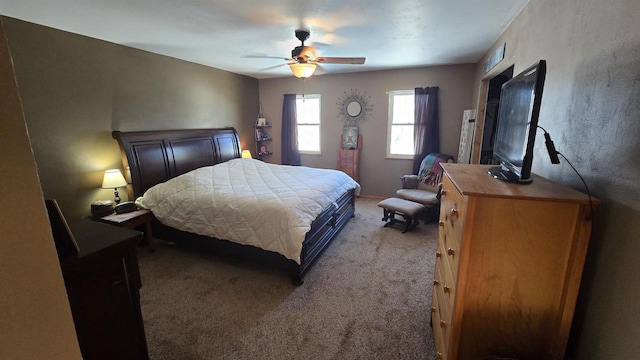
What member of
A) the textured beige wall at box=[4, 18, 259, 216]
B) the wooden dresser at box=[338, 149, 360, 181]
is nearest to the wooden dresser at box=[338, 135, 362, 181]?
the wooden dresser at box=[338, 149, 360, 181]

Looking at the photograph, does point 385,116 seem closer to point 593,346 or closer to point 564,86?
point 564,86

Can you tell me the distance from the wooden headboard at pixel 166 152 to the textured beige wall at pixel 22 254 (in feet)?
9.73

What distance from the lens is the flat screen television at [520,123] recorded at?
106cm

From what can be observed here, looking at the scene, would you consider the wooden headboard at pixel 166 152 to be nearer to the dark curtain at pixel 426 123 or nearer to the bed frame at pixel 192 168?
the bed frame at pixel 192 168

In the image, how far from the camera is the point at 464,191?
108cm

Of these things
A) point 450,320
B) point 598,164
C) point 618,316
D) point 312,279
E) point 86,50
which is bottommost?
point 312,279

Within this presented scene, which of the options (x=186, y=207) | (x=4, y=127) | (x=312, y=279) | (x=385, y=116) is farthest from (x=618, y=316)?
(x=385, y=116)

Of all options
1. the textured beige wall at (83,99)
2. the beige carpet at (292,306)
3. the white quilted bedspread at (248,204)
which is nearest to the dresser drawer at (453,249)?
the beige carpet at (292,306)

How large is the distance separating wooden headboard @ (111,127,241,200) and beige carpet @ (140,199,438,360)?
3.12 ft

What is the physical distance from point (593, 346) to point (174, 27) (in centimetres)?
364

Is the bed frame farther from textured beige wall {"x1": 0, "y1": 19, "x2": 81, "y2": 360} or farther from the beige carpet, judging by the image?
textured beige wall {"x1": 0, "y1": 19, "x2": 81, "y2": 360}

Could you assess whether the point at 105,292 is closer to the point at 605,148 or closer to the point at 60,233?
the point at 60,233

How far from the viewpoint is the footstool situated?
3.60 meters

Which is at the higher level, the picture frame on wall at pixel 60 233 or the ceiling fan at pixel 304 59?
the ceiling fan at pixel 304 59
